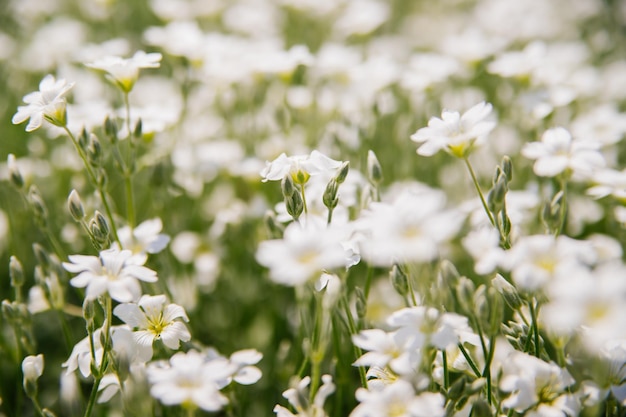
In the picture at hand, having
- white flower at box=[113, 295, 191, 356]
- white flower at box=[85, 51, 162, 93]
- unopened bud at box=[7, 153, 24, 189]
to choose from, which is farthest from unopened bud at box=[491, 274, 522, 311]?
unopened bud at box=[7, 153, 24, 189]

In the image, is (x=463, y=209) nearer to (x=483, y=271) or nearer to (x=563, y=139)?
(x=563, y=139)

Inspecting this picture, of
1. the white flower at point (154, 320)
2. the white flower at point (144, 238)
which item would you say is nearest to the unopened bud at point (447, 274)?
the white flower at point (154, 320)

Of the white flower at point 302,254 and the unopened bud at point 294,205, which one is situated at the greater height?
the white flower at point 302,254

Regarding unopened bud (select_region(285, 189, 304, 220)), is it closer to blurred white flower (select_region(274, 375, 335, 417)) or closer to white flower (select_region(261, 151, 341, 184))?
white flower (select_region(261, 151, 341, 184))

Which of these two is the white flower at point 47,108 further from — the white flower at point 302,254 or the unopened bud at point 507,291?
the unopened bud at point 507,291

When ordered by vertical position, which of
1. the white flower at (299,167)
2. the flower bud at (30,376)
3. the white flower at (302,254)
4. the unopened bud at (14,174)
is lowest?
the flower bud at (30,376)

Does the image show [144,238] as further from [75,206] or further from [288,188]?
[288,188]

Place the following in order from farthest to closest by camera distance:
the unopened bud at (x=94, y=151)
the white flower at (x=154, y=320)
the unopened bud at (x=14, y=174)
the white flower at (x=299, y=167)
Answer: the unopened bud at (x=14, y=174) < the unopened bud at (x=94, y=151) < the white flower at (x=299, y=167) < the white flower at (x=154, y=320)

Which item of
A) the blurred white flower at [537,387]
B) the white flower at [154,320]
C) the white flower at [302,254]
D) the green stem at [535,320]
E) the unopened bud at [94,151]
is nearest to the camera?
the white flower at [302,254]
